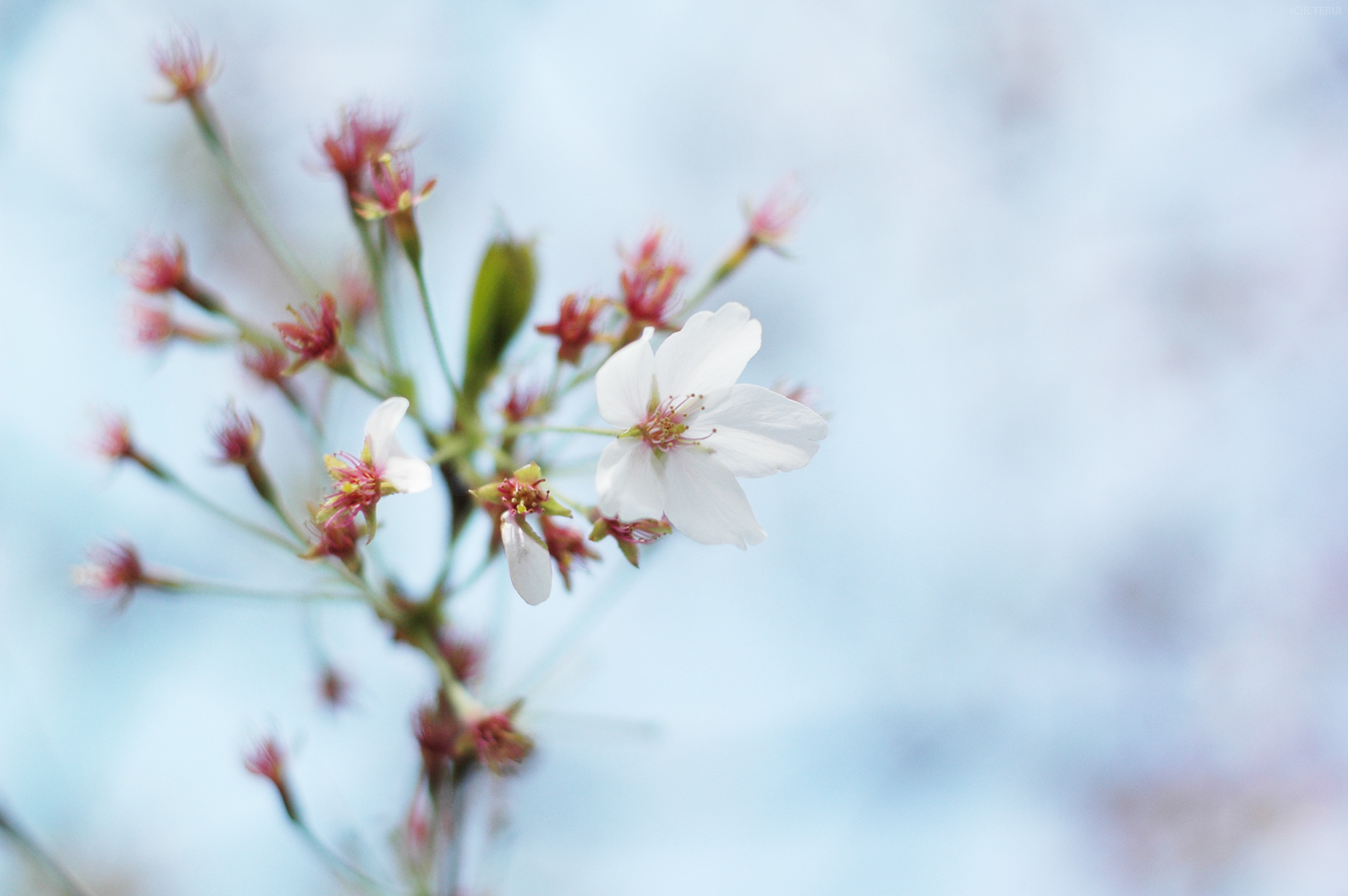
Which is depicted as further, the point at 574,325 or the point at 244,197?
the point at 244,197

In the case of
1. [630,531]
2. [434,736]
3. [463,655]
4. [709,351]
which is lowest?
[434,736]

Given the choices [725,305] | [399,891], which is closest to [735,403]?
[725,305]

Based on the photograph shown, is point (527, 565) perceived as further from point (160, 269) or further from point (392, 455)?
point (160, 269)

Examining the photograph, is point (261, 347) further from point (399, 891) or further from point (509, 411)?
point (399, 891)

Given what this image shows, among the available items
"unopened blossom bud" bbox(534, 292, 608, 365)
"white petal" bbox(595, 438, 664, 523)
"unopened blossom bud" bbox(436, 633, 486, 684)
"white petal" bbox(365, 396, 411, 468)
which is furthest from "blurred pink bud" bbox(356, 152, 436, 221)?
"unopened blossom bud" bbox(436, 633, 486, 684)

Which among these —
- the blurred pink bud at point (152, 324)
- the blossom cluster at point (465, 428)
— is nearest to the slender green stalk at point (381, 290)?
the blossom cluster at point (465, 428)

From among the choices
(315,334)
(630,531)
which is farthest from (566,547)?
(315,334)
